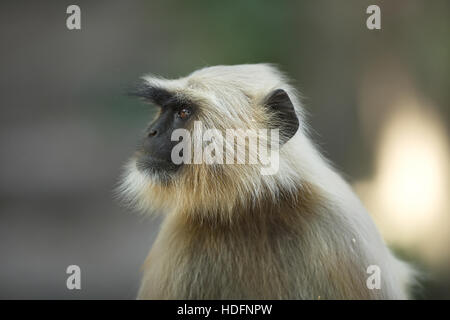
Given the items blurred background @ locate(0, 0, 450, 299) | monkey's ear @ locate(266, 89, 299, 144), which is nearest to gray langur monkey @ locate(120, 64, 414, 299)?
monkey's ear @ locate(266, 89, 299, 144)

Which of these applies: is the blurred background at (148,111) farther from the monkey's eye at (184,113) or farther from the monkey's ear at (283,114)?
the monkey's ear at (283,114)

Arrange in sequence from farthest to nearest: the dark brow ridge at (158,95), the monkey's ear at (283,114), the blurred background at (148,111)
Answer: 1. the blurred background at (148,111)
2. the dark brow ridge at (158,95)
3. the monkey's ear at (283,114)

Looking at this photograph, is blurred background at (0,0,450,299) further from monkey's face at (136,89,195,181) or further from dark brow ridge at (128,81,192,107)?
monkey's face at (136,89,195,181)

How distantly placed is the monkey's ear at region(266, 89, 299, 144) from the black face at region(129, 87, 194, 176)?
38 cm

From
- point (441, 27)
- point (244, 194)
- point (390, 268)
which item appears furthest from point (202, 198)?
point (441, 27)

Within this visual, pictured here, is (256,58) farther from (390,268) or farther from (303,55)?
(390,268)

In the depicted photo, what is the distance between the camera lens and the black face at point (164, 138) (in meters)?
2.45

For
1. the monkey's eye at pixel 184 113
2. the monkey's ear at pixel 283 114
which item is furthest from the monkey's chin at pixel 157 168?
the monkey's ear at pixel 283 114

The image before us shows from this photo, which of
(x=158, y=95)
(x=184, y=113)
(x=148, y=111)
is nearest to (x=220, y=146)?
(x=184, y=113)

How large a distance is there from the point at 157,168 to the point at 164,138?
141 millimetres

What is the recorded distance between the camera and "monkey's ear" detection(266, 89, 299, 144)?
7.98ft

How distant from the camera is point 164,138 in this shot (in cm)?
245

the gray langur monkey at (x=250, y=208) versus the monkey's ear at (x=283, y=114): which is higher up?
the monkey's ear at (x=283, y=114)
